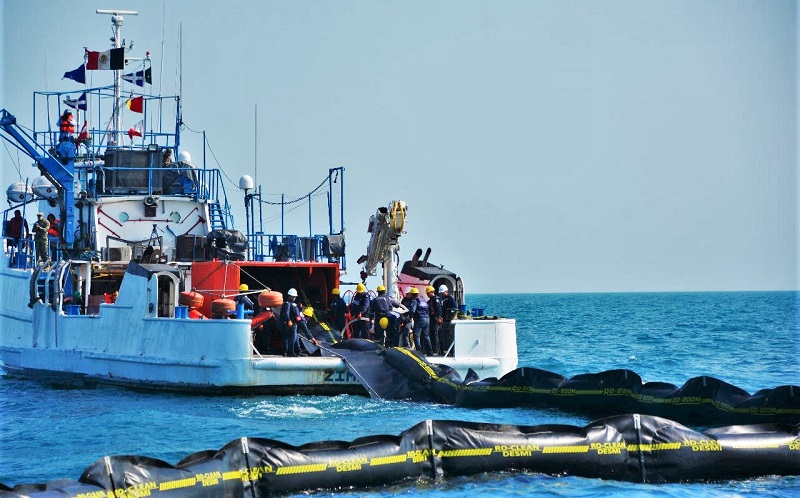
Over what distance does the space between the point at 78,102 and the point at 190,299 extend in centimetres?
1073

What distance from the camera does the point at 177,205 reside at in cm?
2684

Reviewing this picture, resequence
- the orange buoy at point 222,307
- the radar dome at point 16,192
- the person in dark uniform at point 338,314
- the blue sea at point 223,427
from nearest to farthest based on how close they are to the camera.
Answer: the blue sea at point 223,427 → the orange buoy at point 222,307 → the person in dark uniform at point 338,314 → the radar dome at point 16,192

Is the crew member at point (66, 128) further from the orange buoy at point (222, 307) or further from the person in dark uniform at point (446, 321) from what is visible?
the person in dark uniform at point (446, 321)

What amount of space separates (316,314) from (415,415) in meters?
6.98

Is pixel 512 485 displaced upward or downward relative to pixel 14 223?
downward

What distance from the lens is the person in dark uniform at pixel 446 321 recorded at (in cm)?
2120

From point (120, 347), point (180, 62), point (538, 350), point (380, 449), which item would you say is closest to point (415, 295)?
point (120, 347)

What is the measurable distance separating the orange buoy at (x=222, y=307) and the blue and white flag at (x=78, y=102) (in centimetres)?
1152

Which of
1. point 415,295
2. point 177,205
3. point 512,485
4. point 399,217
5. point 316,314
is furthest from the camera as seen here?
point 177,205

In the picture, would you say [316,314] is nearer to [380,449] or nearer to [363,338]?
[363,338]

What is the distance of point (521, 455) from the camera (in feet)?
39.4

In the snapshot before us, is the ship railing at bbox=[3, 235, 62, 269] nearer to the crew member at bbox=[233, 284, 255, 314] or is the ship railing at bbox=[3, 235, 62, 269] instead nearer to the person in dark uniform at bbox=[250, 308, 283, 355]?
the crew member at bbox=[233, 284, 255, 314]

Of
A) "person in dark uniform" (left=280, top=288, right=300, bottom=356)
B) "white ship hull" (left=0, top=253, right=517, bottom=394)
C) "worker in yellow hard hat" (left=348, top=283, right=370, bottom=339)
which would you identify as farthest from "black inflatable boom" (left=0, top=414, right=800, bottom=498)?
"worker in yellow hard hat" (left=348, top=283, right=370, bottom=339)

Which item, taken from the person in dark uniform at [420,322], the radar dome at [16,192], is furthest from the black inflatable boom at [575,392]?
the radar dome at [16,192]
